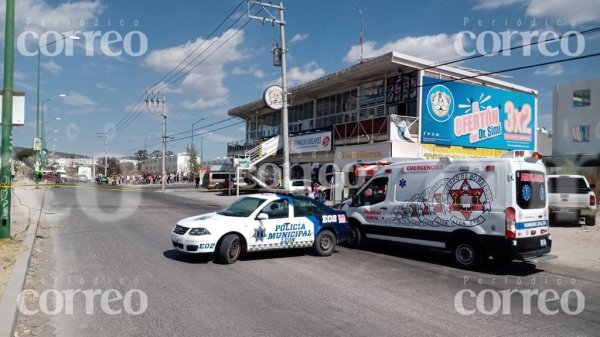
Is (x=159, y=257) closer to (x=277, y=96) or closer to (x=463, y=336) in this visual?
(x=463, y=336)

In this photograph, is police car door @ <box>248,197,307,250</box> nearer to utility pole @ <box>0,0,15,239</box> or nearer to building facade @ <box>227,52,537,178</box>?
utility pole @ <box>0,0,15,239</box>

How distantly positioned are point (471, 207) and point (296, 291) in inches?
179

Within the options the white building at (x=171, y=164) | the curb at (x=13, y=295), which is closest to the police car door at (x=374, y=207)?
the curb at (x=13, y=295)

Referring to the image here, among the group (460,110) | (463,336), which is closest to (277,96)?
(460,110)

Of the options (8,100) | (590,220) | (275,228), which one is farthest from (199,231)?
(590,220)

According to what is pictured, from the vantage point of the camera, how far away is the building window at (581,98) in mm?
43531

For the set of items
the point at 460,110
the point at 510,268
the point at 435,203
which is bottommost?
the point at 510,268

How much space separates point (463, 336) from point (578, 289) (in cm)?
408

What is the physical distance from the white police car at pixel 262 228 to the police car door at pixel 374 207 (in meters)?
0.79

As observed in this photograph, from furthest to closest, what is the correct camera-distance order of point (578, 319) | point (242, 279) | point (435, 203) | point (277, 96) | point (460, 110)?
point (460, 110) < point (277, 96) < point (435, 203) < point (242, 279) < point (578, 319)

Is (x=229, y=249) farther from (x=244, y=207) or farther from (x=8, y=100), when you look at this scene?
(x=8, y=100)

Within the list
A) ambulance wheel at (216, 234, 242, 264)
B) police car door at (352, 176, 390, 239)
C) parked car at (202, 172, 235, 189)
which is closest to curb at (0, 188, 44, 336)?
ambulance wheel at (216, 234, 242, 264)

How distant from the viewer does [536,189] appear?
9695 mm

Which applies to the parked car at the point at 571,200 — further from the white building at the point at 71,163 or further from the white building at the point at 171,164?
the white building at the point at 71,163
